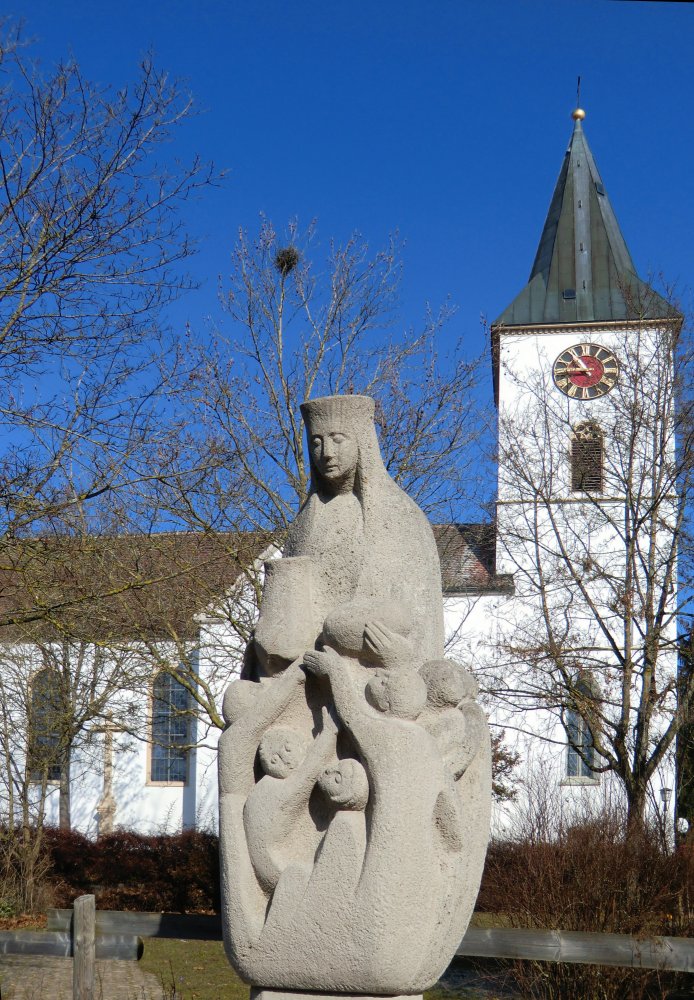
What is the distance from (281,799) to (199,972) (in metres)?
9.16

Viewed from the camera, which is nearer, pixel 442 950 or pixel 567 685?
pixel 442 950

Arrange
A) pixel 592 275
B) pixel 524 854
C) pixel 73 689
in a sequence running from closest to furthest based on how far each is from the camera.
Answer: pixel 524 854 → pixel 73 689 → pixel 592 275

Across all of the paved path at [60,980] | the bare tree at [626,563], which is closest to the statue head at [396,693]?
the paved path at [60,980]

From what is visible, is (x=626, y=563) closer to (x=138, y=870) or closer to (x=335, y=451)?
(x=138, y=870)

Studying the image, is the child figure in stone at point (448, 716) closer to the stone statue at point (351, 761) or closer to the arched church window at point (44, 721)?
the stone statue at point (351, 761)

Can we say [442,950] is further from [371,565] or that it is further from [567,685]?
[567,685]

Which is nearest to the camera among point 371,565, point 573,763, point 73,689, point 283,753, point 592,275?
point 283,753

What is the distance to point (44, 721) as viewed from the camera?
18.1 meters

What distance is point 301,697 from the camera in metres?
4.38

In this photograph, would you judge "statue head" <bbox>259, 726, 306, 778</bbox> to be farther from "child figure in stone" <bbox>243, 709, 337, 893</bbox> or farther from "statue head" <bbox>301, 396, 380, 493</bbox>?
"statue head" <bbox>301, 396, 380, 493</bbox>

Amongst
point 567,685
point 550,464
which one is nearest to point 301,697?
point 567,685

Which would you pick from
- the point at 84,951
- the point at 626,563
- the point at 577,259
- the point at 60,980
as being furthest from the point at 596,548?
the point at 84,951

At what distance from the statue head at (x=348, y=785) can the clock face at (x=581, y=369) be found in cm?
2571

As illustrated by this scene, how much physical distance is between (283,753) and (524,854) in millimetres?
6000
